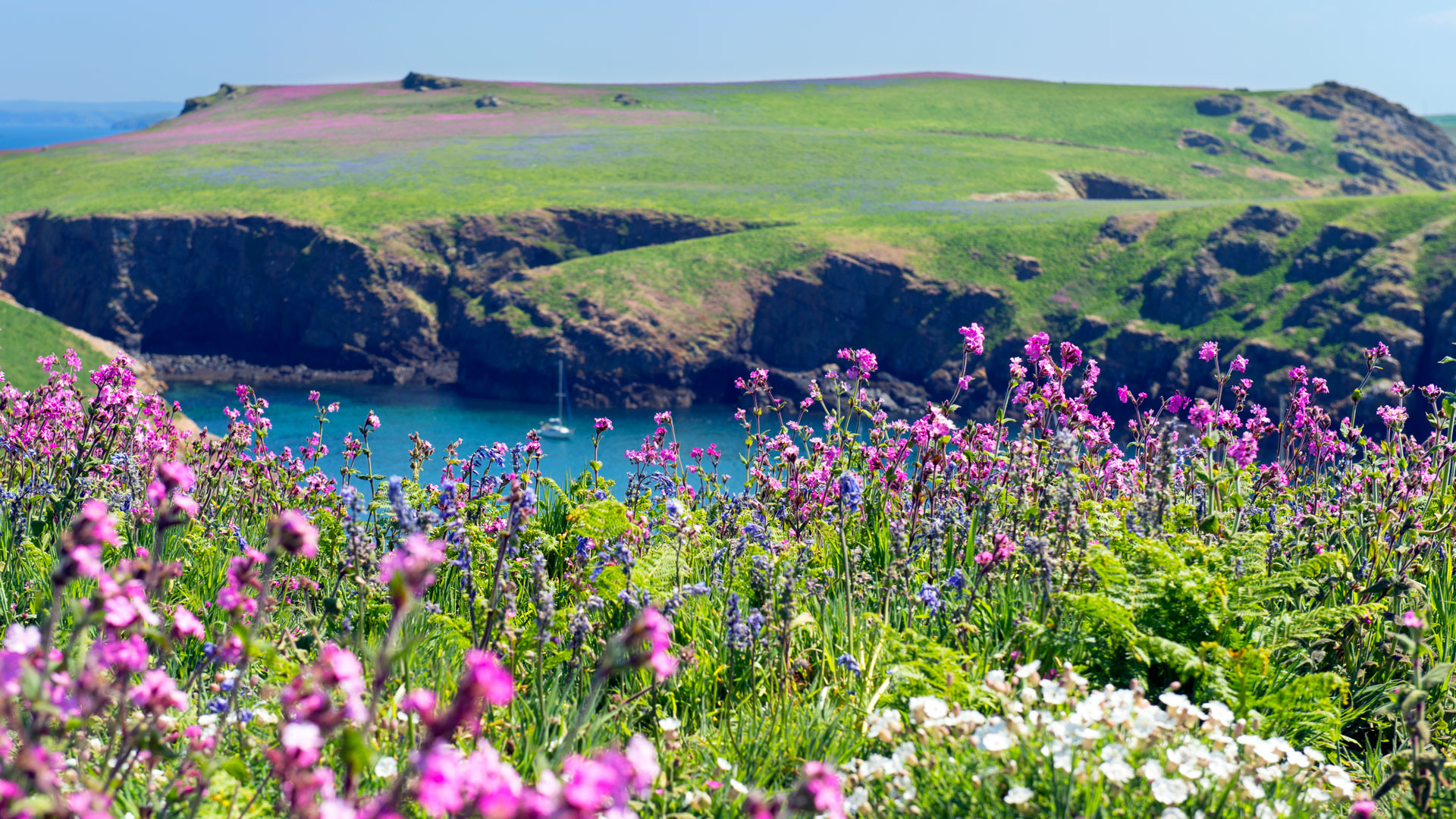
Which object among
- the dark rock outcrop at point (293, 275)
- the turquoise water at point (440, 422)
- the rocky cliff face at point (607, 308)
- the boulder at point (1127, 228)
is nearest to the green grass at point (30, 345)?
the turquoise water at point (440, 422)

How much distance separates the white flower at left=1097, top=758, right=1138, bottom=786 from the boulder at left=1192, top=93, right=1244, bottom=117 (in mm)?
133211

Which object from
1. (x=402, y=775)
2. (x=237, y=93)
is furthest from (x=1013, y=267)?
(x=237, y=93)

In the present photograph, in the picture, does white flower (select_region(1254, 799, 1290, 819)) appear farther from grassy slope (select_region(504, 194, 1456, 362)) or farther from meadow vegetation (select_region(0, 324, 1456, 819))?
grassy slope (select_region(504, 194, 1456, 362))

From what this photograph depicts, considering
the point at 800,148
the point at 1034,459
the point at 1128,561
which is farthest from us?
the point at 800,148

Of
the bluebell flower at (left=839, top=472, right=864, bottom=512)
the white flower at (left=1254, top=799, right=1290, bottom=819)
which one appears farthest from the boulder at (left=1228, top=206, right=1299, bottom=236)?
the white flower at (left=1254, top=799, right=1290, bottom=819)

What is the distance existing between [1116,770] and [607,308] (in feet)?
234

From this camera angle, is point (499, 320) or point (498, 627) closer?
point (498, 627)

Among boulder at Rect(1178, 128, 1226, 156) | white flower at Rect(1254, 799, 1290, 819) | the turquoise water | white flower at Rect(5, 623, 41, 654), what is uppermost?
boulder at Rect(1178, 128, 1226, 156)

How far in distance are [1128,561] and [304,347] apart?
278 feet

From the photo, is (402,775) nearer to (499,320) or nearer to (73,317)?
(499,320)

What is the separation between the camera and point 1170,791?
298 cm

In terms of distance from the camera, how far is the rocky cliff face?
67.1 meters

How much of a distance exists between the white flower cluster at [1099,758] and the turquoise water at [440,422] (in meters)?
48.6

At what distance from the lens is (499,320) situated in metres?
73.4
